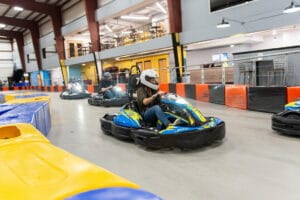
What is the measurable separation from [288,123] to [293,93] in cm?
167

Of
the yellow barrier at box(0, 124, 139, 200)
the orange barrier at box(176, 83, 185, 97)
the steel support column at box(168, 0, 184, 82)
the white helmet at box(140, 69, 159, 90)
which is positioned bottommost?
the orange barrier at box(176, 83, 185, 97)

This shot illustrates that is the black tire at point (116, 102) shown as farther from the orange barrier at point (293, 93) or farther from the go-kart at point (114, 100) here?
the orange barrier at point (293, 93)

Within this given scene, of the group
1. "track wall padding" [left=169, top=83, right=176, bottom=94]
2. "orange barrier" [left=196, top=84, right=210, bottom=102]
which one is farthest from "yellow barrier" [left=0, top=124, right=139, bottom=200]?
"track wall padding" [left=169, top=83, right=176, bottom=94]

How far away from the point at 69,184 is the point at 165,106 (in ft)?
8.35

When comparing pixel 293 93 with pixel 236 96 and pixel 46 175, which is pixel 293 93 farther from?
pixel 46 175

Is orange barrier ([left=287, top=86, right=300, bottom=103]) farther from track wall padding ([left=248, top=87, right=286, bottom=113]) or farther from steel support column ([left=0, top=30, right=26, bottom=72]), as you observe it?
steel support column ([left=0, top=30, right=26, bottom=72])

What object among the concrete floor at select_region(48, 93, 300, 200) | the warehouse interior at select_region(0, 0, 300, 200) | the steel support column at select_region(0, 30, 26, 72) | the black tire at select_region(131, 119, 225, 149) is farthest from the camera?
the steel support column at select_region(0, 30, 26, 72)

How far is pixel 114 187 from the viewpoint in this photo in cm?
95

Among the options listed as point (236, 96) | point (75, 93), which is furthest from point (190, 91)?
point (75, 93)

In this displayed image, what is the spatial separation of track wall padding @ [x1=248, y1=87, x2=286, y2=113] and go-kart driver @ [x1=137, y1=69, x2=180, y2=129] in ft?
8.95

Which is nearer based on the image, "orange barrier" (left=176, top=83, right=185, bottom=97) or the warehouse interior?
the warehouse interior

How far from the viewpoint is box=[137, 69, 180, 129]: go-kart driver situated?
3410mm

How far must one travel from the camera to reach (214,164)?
8.42 ft

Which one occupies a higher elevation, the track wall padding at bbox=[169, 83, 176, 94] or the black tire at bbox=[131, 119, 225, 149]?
the track wall padding at bbox=[169, 83, 176, 94]
